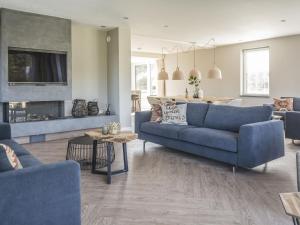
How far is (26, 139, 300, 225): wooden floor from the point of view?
2.55 meters

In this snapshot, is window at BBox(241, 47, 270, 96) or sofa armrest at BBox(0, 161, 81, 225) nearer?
sofa armrest at BBox(0, 161, 81, 225)

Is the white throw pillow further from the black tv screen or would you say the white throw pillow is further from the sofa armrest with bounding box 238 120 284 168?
the black tv screen

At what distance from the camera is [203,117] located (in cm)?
497

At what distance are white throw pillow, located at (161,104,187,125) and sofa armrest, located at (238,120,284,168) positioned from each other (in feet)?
5.16

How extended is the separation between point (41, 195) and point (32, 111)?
15.9 ft

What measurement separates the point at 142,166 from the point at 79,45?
4.19m

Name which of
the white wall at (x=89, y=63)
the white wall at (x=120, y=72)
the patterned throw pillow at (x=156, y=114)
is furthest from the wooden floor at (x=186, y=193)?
the white wall at (x=89, y=63)

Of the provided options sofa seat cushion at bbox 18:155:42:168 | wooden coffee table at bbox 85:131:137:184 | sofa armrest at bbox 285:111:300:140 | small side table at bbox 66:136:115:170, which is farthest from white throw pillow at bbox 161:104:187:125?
sofa seat cushion at bbox 18:155:42:168

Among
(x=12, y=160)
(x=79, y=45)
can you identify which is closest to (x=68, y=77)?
(x=79, y=45)

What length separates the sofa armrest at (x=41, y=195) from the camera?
1.72 metres

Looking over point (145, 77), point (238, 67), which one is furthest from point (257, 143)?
point (145, 77)

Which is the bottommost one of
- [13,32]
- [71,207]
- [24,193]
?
[71,207]

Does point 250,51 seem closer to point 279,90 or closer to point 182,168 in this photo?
point 279,90

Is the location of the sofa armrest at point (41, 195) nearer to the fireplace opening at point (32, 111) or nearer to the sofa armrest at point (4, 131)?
the sofa armrest at point (4, 131)
